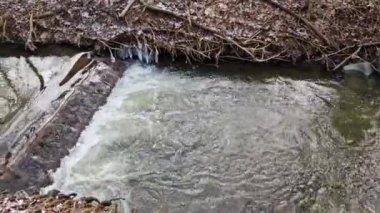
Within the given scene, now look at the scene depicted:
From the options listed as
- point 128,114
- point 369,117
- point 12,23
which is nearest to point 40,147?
point 128,114

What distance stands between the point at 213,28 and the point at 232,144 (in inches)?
120

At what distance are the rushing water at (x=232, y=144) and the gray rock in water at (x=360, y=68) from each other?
0.88ft

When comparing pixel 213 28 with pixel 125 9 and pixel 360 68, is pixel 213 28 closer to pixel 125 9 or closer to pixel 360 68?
pixel 125 9

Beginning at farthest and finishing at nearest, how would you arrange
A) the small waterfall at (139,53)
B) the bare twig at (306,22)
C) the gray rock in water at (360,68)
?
the small waterfall at (139,53)
the bare twig at (306,22)
the gray rock in water at (360,68)

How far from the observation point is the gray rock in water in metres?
9.39

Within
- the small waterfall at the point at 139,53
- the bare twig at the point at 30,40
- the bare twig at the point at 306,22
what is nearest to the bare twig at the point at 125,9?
the small waterfall at the point at 139,53

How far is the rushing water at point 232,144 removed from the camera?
641 centimetres

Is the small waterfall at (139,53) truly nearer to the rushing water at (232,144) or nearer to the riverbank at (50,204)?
the rushing water at (232,144)

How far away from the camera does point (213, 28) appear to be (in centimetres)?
970

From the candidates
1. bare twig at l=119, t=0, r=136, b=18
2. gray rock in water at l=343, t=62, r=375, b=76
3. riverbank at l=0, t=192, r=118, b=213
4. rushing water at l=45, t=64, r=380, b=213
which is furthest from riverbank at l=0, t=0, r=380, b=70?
riverbank at l=0, t=192, r=118, b=213

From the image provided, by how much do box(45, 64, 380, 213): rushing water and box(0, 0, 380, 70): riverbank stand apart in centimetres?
46

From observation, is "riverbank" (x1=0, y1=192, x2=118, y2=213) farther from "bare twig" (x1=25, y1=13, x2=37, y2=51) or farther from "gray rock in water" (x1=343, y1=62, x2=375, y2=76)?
"gray rock in water" (x1=343, y1=62, x2=375, y2=76)

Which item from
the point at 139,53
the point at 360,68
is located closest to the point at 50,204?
the point at 139,53

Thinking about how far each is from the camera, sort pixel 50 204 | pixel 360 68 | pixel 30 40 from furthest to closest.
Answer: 1. pixel 30 40
2. pixel 360 68
3. pixel 50 204
